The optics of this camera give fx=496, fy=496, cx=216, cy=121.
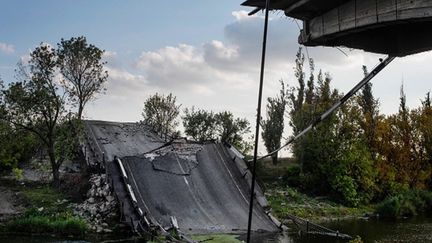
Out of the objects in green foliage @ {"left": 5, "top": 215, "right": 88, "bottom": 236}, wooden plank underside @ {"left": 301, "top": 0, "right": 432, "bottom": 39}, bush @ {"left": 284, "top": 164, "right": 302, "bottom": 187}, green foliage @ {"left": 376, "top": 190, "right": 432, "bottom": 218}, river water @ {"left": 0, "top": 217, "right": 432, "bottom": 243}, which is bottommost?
river water @ {"left": 0, "top": 217, "right": 432, "bottom": 243}

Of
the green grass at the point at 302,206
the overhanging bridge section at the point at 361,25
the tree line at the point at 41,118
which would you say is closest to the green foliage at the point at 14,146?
the tree line at the point at 41,118

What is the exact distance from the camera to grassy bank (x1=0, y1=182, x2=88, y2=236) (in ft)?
61.0

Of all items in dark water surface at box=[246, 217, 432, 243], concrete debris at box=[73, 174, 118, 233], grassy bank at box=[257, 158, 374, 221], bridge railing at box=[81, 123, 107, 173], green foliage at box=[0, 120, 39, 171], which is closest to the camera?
dark water surface at box=[246, 217, 432, 243]

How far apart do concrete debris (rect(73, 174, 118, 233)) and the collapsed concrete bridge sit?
0.70 m

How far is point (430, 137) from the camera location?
40.2 metres

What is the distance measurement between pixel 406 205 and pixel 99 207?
20.0 metres

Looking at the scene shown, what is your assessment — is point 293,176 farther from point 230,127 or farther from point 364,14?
point 364,14

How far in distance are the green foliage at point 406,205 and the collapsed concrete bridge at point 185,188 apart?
11.4 meters

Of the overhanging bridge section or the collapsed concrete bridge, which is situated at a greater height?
the overhanging bridge section

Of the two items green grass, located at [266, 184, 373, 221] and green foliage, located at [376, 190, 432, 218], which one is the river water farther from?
green grass, located at [266, 184, 373, 221]

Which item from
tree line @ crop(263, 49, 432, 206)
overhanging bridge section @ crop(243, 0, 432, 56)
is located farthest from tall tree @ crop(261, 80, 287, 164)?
overhanging bridge section @ crop(243, 0, 432, 56)

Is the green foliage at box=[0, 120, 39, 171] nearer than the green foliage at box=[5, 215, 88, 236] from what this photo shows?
No

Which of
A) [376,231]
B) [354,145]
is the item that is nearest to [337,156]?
[354,145]

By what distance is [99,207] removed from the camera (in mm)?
21266
